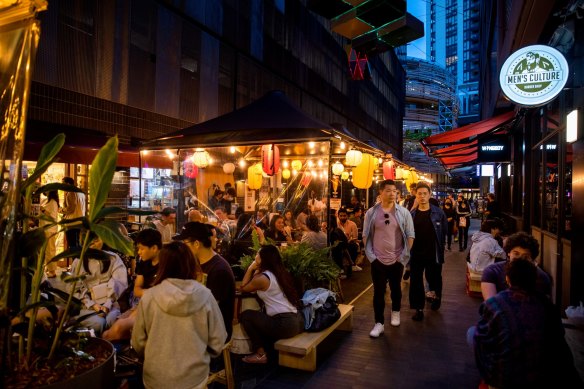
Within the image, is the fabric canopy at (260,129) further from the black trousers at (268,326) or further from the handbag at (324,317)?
the black trousers at (268,326)

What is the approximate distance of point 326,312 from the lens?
493 centimetres

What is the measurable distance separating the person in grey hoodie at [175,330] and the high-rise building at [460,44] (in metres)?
104

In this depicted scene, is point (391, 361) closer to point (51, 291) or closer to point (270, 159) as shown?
point (51, 291)

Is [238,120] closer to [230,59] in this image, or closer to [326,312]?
[326,312]

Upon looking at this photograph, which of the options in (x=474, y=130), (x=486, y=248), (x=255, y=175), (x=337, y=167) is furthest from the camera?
(x=337, y=167)

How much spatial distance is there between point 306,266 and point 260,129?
313 cm

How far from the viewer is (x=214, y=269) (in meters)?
4.09

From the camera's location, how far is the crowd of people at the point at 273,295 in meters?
2.78

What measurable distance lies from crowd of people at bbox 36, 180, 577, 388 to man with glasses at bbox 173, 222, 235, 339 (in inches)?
0.4

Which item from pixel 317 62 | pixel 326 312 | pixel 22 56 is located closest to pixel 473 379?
pixel 326 312

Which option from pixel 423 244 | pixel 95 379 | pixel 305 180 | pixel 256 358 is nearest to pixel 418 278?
pixel 423 244

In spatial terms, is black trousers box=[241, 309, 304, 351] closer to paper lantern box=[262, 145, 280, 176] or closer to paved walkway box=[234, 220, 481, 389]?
paved walkway box=[234, 220, 481, 389]

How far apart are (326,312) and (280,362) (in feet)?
2.60

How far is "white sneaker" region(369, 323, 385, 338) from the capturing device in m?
5.53
